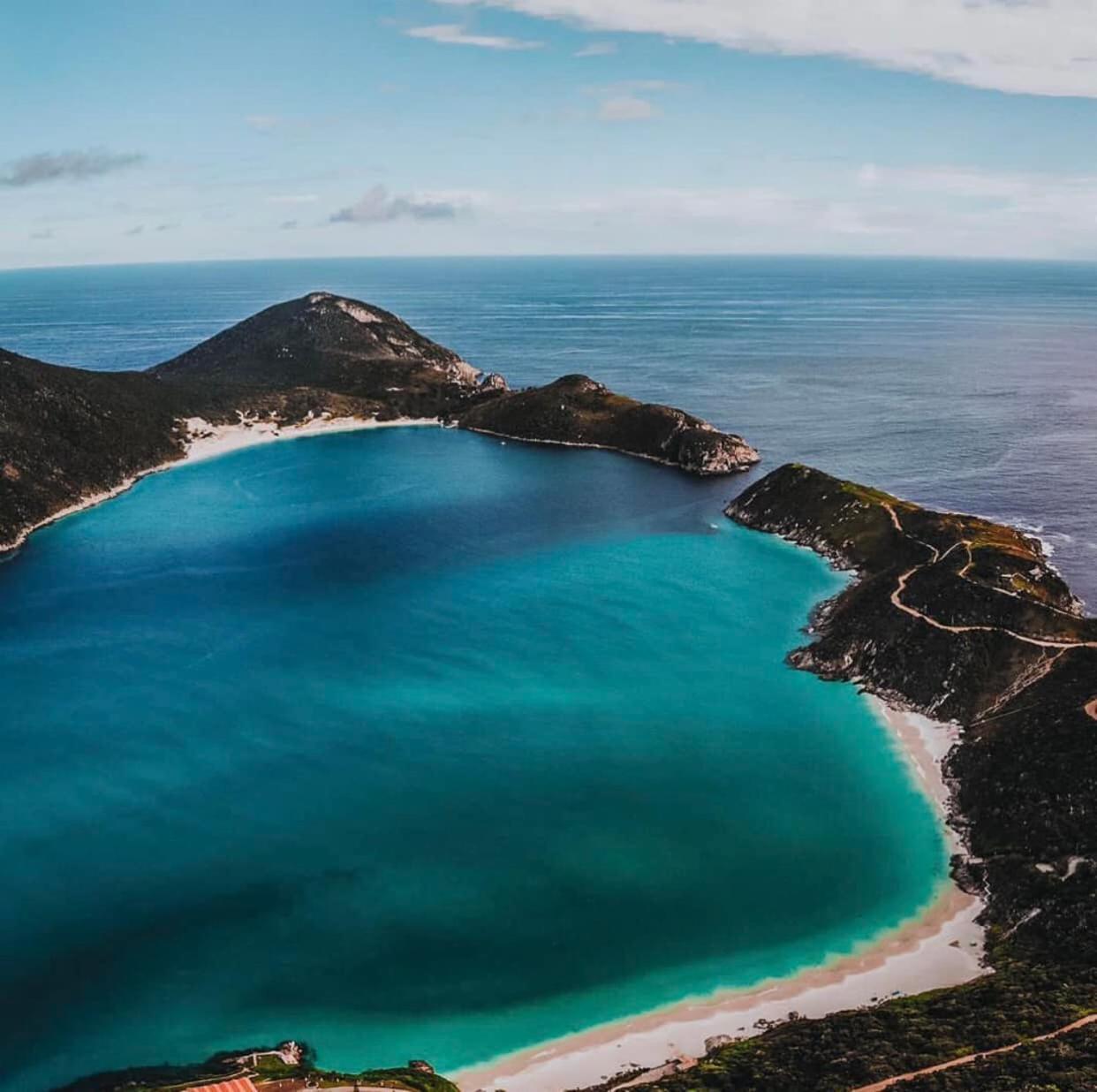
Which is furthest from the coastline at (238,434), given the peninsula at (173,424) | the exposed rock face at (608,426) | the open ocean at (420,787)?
the open ocean at (420,787)

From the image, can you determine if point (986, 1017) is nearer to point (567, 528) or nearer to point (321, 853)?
point (321, 853)

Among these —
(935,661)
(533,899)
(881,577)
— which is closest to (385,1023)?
(533,899)

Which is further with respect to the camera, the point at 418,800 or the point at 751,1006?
the point at 418,800

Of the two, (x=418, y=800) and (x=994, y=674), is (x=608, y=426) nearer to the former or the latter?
(x=994, y=674)

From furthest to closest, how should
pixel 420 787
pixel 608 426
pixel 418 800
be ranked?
1. pixel 608 426
2. pixel 420 787
3. pixel 418 800

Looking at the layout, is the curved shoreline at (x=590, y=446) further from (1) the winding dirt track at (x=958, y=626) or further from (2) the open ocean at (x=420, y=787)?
(1) the winding dirt track at (x=958, y=626)

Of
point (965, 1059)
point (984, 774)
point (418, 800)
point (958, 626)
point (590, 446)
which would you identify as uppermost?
point (590, 446)

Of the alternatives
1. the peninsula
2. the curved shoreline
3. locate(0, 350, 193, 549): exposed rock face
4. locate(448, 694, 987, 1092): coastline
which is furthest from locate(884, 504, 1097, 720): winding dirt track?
locate(0, 350, 193, 549): exposed rock face

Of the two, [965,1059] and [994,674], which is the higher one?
[994,674]

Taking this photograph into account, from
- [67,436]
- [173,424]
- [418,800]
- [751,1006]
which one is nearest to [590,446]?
[173,424]
